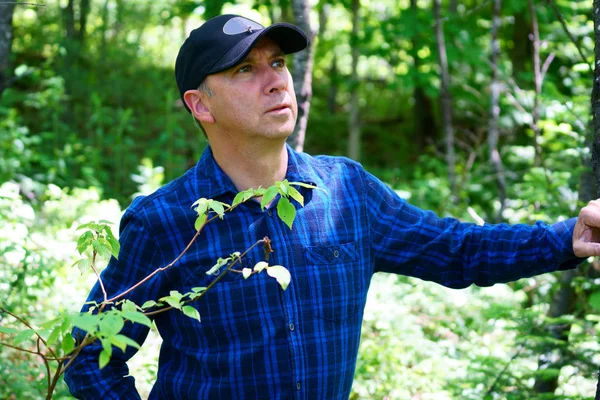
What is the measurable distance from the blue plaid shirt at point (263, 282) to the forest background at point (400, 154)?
14.3 inches

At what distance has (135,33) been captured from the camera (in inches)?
624

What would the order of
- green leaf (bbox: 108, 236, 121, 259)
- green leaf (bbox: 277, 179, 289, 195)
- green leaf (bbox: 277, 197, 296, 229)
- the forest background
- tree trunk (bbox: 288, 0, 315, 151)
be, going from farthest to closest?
tree trunk (bbox: 288, 0, 315, 151), the forest background, green leaf (bbox: 108, 236, 121, 259), green leaf (bbox: 277, 197, 296, 229), green leaf (bbox: 277, 179, 289, 195)

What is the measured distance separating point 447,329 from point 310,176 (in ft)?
8.78

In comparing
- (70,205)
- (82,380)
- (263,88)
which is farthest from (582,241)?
(70,205)

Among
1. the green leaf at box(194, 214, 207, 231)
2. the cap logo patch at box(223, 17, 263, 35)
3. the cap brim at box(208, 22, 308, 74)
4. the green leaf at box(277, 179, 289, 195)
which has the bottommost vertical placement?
the green leaf at box(194, 214, 207, 231)

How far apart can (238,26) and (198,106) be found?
0.32 metres

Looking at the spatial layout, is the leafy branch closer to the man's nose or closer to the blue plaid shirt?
the blue plaid shirt

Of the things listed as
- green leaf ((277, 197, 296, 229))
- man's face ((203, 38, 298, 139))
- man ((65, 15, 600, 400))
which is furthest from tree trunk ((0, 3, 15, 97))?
green leaf ((277, 197, 296, 229))

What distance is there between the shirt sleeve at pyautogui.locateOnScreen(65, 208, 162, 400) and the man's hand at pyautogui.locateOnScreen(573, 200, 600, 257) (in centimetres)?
133

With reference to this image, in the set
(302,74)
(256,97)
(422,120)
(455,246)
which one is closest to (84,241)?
(256,97)

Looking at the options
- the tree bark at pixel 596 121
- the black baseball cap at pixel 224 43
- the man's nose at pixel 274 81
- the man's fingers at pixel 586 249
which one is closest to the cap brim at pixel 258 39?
the black baseball cap at pixel 224 43

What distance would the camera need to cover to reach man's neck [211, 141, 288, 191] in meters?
2.41

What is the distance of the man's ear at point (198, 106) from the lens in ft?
8.13

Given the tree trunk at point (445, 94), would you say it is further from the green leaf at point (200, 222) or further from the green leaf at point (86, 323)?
the green leaf at point (86, 323)
